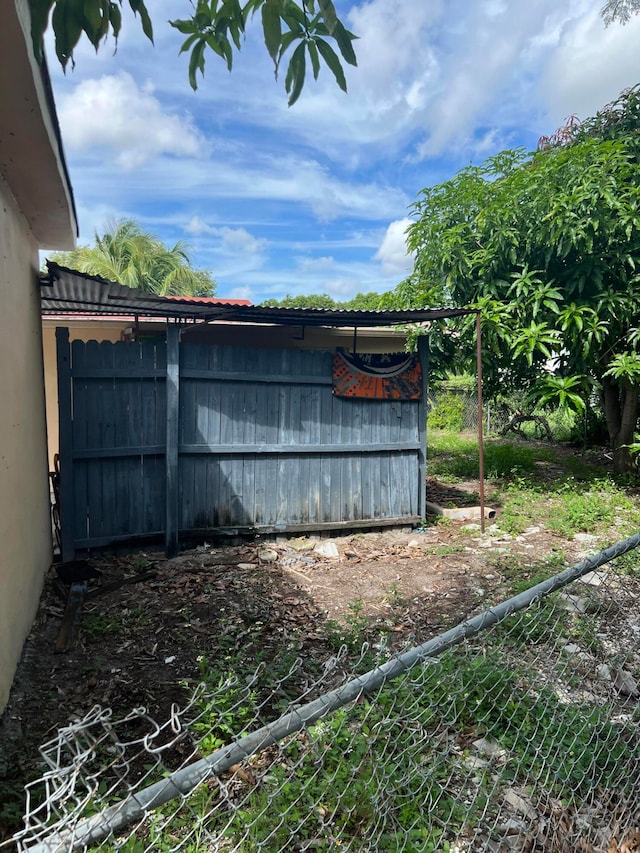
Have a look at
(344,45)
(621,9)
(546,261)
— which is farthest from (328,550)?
(621,9)

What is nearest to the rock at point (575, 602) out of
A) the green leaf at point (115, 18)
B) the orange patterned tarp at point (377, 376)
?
the orange patterned tarp at point (377, 376)

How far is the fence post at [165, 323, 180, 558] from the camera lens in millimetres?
5227

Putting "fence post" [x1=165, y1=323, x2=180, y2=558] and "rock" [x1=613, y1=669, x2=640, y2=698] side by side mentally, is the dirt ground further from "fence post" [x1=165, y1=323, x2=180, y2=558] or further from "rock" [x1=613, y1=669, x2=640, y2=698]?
"rock" [x1=613, y1=669, x2=640, y2=698]

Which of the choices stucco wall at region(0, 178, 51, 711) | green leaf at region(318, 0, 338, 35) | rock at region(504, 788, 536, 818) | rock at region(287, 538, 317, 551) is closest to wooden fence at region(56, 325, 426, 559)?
rock at region(287, 538, 317, 551)

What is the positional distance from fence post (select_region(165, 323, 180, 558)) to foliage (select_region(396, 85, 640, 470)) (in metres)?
3.38

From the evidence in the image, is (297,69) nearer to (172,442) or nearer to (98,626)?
(98,626)

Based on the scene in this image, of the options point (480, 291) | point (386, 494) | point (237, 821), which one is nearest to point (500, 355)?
point (480, 291)

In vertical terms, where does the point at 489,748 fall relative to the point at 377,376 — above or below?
below

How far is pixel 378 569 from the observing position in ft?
17.1

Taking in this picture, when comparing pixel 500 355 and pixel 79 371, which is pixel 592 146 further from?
pixel 79 371

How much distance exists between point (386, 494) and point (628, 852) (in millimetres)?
4371

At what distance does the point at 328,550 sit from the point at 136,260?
53.0ft

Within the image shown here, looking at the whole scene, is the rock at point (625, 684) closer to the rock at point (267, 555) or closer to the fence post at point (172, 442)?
the rock at point (267, 555)

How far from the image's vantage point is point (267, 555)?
215 inches
